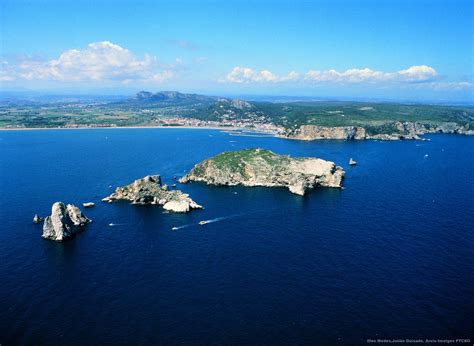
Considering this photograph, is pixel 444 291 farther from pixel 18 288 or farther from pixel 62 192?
pixel 62 192

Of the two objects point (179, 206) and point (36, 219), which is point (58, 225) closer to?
point (36, 219)

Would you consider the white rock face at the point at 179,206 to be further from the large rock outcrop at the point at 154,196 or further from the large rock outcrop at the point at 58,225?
the large rock outcrop at the point at 58,225

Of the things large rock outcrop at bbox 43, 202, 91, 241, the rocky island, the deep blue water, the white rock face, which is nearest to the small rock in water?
the deep blue water

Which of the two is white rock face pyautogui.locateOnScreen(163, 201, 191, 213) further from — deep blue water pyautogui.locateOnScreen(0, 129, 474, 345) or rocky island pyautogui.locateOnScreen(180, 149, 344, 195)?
rocky island pyautogui.locateOnScreen(180, 149, 344, 195)

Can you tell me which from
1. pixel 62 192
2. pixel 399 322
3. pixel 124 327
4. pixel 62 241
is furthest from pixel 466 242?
pixel 62 192

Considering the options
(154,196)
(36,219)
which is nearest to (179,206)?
(154,196)

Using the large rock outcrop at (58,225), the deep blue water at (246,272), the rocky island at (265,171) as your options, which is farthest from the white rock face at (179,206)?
the rocky island at (265,171)
